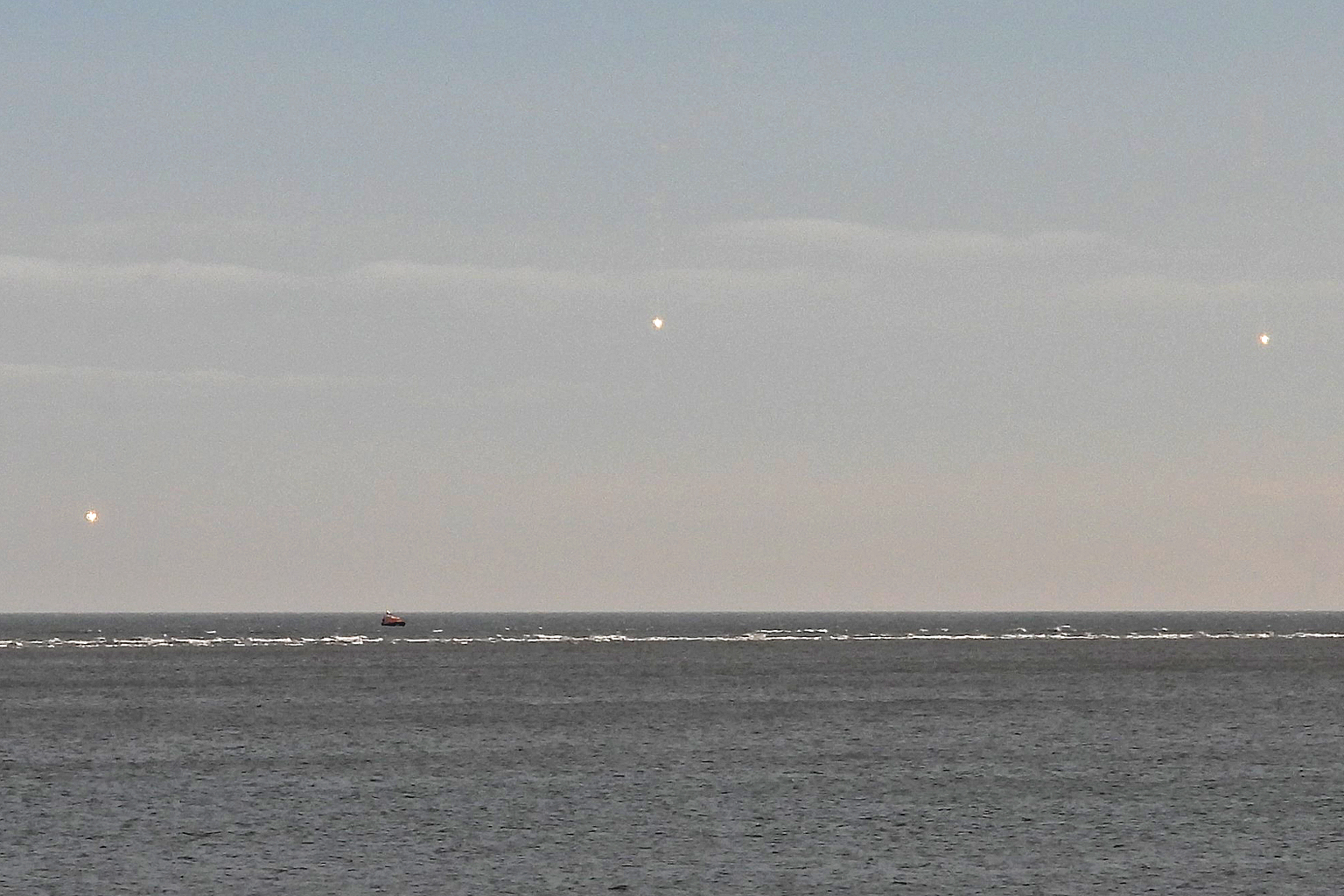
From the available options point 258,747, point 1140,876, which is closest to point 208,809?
point 258,747

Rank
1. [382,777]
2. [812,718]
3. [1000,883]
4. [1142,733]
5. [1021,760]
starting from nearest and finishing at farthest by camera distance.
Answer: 1. [1000,883]
2. [382,777]
3. [1021,760]
4. [1142,733]
5. [812,718]

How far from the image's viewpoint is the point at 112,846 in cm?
7088

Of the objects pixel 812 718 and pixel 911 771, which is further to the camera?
pixel 812 718

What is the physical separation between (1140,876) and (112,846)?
127ft

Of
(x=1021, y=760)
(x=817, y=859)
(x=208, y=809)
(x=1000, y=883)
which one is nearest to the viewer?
(x=1000, y=883)

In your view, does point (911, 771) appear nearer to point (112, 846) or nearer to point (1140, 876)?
point (1140, 876)

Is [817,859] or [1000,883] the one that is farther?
[817,859]

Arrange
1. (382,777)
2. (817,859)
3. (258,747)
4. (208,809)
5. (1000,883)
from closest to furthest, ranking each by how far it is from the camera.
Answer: (1000,883), (817,859), (208,809), (382,777), (258,747)

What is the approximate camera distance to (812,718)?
139 meters

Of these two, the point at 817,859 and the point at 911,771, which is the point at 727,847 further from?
the point at 911,771

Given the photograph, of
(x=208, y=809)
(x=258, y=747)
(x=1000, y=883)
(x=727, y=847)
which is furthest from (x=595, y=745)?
(x=1000, y=883)

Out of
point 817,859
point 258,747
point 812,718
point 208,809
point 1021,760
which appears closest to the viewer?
point 817,859

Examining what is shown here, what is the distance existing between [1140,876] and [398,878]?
2583cm

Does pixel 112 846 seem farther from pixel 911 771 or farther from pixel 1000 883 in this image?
pixel 911 771
